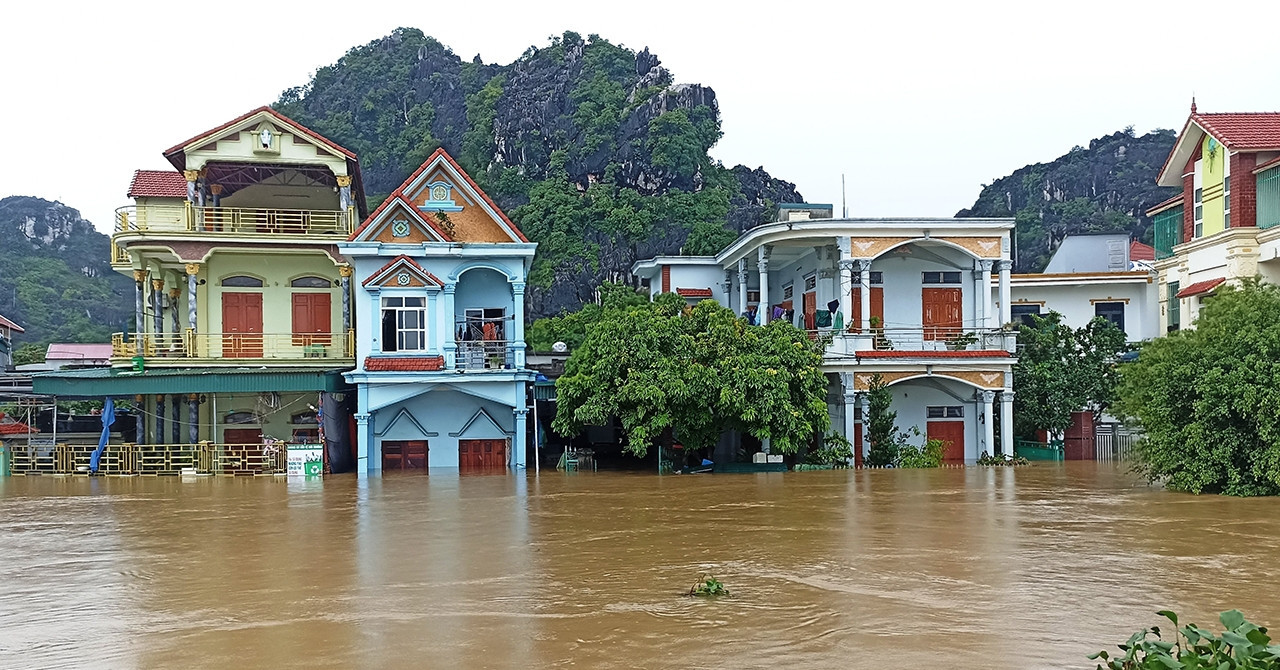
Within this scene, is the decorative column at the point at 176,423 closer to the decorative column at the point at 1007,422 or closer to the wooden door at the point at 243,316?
the wooden door at the point at 243,316

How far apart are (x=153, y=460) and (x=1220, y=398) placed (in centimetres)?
2449

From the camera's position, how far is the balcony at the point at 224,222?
30.0m

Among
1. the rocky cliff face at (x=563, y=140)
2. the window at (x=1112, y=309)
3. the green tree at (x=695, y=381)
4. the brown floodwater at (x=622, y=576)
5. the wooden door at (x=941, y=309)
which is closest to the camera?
the brown floodwater at (x=622, y=576)

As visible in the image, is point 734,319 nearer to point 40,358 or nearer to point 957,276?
point 957,276

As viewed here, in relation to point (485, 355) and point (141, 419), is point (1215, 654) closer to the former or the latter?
point (485, 355)

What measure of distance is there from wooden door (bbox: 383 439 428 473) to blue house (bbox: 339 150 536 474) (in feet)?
0.09

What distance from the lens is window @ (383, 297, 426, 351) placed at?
28.6m

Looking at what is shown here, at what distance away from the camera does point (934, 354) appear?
95.0ft

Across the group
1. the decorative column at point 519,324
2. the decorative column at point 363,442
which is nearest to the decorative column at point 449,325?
the decorative column at point 519,324

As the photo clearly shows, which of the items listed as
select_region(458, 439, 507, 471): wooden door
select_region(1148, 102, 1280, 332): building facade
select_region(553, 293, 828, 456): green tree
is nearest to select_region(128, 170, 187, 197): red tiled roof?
select_region(458, 439, 507, 471): wooden door

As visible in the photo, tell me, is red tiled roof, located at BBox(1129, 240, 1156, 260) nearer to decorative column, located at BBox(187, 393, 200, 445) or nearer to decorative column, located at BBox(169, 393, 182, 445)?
decorative column, located at BBox(187, 393, 200, 445)

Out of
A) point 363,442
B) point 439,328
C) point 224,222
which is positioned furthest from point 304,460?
point 224,222

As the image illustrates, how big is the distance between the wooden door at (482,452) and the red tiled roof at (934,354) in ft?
32.1

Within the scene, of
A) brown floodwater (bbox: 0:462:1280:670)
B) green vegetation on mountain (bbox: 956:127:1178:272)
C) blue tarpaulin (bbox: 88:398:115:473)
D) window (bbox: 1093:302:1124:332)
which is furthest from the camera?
green vegetation on mountain (bbox: 956:127:1178:272)
